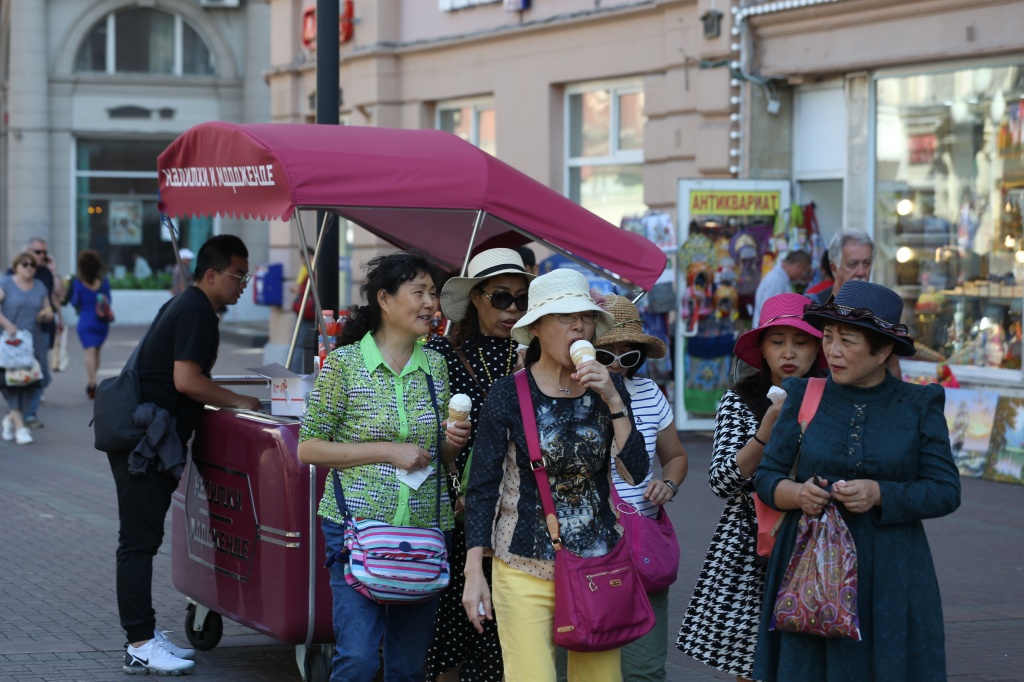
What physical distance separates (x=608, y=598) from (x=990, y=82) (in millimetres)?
9021

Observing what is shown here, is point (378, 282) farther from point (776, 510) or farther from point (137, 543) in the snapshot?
point (137, 543)

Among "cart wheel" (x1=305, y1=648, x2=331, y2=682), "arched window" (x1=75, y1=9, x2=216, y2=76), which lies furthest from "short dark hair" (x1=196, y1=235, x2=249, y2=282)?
"arched window" (x1=75, y1=9, x2=216, y2=76)

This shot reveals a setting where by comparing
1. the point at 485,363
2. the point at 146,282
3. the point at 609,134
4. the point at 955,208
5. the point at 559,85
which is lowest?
the point at 485,363

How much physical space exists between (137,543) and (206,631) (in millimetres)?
691

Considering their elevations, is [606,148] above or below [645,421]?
above

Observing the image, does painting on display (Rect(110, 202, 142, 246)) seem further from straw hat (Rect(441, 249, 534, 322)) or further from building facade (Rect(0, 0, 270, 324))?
straw hat (Rect(441, 249, 534, 322))

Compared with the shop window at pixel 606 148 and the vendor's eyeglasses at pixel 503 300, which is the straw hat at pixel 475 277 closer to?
the vendor's eyeglasses at pixel 503 300

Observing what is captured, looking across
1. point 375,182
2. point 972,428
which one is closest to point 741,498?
point 375,182

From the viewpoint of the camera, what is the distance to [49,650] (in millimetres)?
6910

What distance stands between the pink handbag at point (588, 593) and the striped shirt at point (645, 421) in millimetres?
628

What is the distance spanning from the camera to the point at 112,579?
8.50 meters

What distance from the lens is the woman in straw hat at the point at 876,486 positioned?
4.34 metres

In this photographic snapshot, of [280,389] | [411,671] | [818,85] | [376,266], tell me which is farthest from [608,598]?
[818,85]

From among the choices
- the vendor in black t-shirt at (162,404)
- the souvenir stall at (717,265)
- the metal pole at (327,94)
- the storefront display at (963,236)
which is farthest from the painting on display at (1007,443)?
the vendor in black t-shirt at (162,404)
